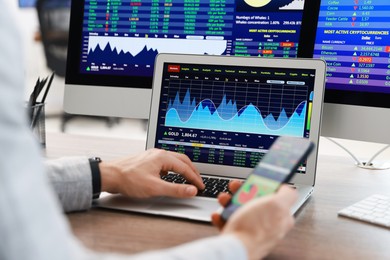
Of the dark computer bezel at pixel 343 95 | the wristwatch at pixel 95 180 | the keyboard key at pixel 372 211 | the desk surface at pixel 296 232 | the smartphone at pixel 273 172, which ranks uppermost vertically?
the dark computer bezel at pixel 343 95

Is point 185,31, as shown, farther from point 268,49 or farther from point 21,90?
point 21,90

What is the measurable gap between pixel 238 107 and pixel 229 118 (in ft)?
0.10

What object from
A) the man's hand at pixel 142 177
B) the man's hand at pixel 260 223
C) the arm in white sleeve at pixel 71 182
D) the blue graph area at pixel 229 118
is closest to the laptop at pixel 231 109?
the blue graph area at pixel 229 118

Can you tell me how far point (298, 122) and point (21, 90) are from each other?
716mm

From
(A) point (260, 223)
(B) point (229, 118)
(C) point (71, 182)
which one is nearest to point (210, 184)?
(B) point (229, 118)

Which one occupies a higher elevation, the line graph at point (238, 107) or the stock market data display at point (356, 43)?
the stock market data display at point (356, 43)

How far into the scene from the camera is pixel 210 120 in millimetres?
1098

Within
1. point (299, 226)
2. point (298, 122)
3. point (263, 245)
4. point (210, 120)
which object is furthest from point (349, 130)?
point (263, 245)

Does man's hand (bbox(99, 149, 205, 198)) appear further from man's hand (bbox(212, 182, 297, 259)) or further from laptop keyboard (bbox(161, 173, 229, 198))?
man's hand (bbox(212, 182, 297, 259))

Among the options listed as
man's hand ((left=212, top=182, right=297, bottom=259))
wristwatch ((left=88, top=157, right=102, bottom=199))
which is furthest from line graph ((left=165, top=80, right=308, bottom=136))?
man's hand ((left=212, top=182, right=297, bottom=259))

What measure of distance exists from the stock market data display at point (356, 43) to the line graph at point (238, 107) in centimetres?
17

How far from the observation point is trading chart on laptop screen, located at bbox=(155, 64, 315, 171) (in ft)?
3.45

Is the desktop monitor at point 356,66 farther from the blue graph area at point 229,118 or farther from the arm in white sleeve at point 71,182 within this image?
the arm in white sleeve at point 71,182

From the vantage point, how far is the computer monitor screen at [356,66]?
3.67 ft
